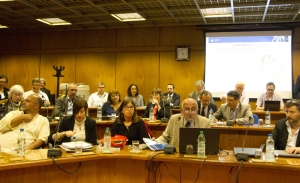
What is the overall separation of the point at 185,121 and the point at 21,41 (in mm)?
8106

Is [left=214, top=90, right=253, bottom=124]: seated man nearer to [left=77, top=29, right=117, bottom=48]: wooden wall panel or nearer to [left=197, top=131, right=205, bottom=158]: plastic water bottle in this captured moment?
[left=197, top=131, right=205, bottom=158]: plastic water bottle

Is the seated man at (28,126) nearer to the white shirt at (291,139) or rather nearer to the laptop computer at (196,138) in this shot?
the laptop computer at (196,138)

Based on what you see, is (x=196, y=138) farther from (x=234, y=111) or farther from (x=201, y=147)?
(x=234, y=111)

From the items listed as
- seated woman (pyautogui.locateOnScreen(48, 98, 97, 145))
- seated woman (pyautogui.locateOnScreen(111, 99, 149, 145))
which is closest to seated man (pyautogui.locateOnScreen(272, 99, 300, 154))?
seated woman (pyautogui.locateOnScreen(111, 99, 149, 145))

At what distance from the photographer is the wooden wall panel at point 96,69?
8703mm

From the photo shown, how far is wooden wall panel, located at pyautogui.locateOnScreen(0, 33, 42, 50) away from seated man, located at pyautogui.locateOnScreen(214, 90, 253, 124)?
22.4ft

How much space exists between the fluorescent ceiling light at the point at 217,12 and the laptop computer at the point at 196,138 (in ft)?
15.0

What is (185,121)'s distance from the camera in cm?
308

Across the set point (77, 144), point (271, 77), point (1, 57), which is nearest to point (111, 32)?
point (1, 57)

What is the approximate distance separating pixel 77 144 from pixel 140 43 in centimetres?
609

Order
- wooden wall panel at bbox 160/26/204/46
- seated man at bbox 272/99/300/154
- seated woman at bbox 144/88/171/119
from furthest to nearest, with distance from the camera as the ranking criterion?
wooden wall panel at bbox 160/26/204/46, seated woman at bbox 144/88/171/119, seated man at bbox 272/99/300/154

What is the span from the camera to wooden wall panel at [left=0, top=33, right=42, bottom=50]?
9336mm

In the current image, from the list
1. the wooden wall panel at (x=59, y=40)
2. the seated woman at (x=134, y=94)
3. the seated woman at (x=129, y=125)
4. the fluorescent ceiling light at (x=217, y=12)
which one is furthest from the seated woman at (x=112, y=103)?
the wooden wall panel at (x=59, y=40)

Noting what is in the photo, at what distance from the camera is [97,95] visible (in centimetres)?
712
